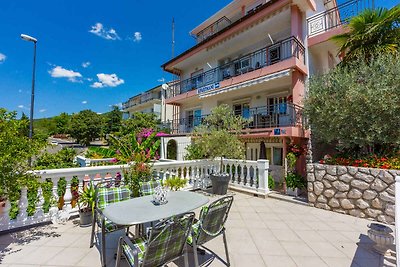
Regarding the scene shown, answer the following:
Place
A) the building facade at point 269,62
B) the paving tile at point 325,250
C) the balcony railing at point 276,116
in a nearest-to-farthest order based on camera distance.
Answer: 1. the paving tile at point 325,250
2. the balcony railing at point 276,116
3. the building facade at point 269,62

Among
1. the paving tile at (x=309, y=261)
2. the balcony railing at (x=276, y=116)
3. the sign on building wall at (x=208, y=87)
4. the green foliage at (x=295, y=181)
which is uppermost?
the sign on building wall at (x=208, y=87)

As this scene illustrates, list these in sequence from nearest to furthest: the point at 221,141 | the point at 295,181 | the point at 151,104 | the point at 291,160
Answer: the point at 295,181 → the point at 221,141 → the point at 291,160 → the point at 151,104

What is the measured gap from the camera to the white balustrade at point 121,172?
558cm

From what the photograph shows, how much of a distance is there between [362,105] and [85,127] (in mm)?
49477

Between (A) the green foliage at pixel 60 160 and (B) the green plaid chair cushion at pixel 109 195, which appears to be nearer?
(B) the green plaid chair cushion at pixel 109 195

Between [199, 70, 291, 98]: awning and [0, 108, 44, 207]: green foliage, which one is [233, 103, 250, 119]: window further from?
[0, 108, 44, 207]: green foliage

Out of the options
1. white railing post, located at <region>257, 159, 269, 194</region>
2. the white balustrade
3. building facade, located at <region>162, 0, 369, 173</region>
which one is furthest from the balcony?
white railing post, located at <region>257, 159, 269, 194</region>

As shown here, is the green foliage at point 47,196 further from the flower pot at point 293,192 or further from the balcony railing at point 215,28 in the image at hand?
the balcony railing at point 215,28

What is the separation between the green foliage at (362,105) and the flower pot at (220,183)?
4.93 metres

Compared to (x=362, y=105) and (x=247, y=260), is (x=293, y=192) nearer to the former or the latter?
(x=362, y=105)

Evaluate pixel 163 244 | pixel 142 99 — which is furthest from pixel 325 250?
pixel 142 99

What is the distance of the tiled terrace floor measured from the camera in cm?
425

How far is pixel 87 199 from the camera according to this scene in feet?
19.2

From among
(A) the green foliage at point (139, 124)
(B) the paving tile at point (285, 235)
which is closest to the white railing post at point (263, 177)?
(B) the paving tile at point (285, 235)
